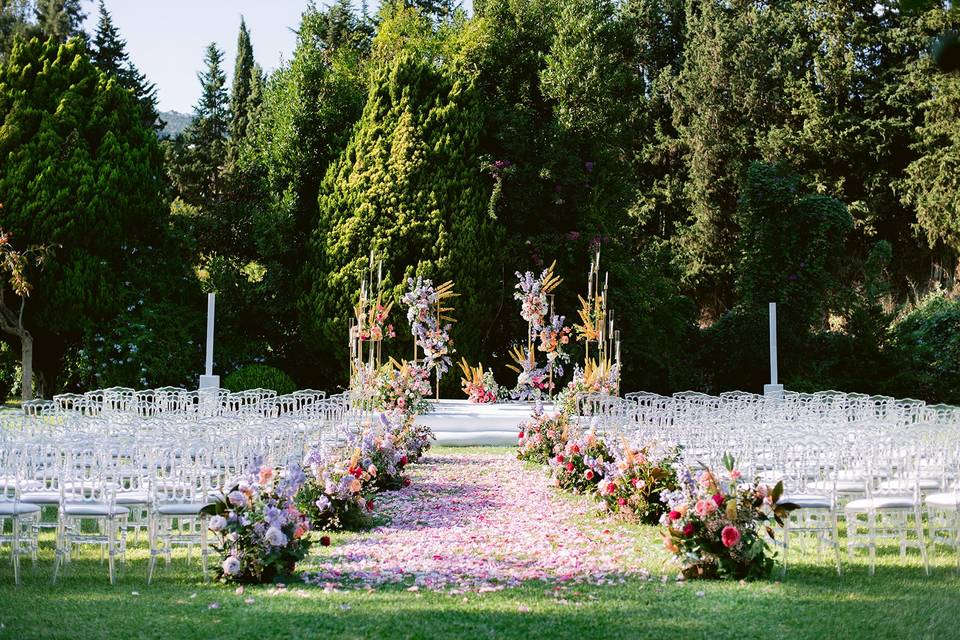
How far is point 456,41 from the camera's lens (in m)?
22.5

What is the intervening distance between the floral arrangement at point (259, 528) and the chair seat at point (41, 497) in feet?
5.02

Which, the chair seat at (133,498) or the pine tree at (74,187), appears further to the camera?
the pine tree at (74,187)

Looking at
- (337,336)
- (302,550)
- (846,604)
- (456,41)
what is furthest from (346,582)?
(456,41)

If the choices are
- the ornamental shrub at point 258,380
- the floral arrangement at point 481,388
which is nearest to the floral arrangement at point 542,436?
the floral arrangement at point 481,388

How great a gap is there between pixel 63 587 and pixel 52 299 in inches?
549

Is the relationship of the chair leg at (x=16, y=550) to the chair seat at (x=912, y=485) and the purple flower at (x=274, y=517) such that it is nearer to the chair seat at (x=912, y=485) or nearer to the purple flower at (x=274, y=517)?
the purple flower at (x=274, y=517)

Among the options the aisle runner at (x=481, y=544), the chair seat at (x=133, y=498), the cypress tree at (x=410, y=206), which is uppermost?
the cypress tree at (x=410, y=206)

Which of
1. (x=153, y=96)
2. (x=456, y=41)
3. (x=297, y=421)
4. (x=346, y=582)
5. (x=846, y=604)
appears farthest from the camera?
(x=153, y=96)

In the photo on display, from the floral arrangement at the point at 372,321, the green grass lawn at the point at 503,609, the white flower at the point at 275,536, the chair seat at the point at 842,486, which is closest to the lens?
the green grass lawn at the point at 503,609

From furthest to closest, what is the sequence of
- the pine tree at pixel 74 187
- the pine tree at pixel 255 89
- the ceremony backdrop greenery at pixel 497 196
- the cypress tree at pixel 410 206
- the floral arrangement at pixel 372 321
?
the pine tree at pixel 255 89
the cypress tree at pixel 410 206
the ceremony backdrop greenery at pixel 497 196
the pine tree at pixel 74 187
the floral arrangement at pixel 372 321

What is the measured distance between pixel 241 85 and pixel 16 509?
97.1 ft

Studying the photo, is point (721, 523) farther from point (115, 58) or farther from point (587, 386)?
point (115, 58)

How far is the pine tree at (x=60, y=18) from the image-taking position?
2691cm

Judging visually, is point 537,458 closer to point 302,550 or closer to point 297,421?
point 297,421
